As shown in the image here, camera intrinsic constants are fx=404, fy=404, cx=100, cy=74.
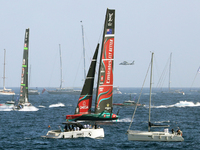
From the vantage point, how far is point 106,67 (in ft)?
212

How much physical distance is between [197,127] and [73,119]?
835 inches

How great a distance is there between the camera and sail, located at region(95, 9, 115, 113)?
211ft

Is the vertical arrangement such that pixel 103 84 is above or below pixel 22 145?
above

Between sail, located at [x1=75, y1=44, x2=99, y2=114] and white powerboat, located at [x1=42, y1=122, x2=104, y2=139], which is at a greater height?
sail, located at [x1=75, y1=44, x2=99, y2=114]

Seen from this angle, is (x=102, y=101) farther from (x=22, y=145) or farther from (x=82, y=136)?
(x=22, y=145)

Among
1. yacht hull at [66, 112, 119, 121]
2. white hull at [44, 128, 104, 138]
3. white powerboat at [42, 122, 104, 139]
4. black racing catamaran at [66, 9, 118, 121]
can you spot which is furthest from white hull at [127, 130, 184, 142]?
black racing catamaran at [66, 9, 118, 121]

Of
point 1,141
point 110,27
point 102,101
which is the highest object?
point 110,27

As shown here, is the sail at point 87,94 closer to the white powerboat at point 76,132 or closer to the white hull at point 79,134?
the white powerboat at point 76,132

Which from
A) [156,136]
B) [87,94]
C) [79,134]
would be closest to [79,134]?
[79,134]

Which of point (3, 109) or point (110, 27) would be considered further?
point (3, 109)

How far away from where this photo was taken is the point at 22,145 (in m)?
48.0

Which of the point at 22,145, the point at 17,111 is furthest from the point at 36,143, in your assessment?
the point at 17,111

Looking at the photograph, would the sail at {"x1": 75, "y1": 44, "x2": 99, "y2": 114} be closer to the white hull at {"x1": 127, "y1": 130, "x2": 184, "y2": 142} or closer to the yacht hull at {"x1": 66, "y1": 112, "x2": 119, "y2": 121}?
the yacht hull at {"x1": 66, "y1": 112, "x2": 119, "y2": 121}

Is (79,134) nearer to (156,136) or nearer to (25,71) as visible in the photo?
(156,136)
